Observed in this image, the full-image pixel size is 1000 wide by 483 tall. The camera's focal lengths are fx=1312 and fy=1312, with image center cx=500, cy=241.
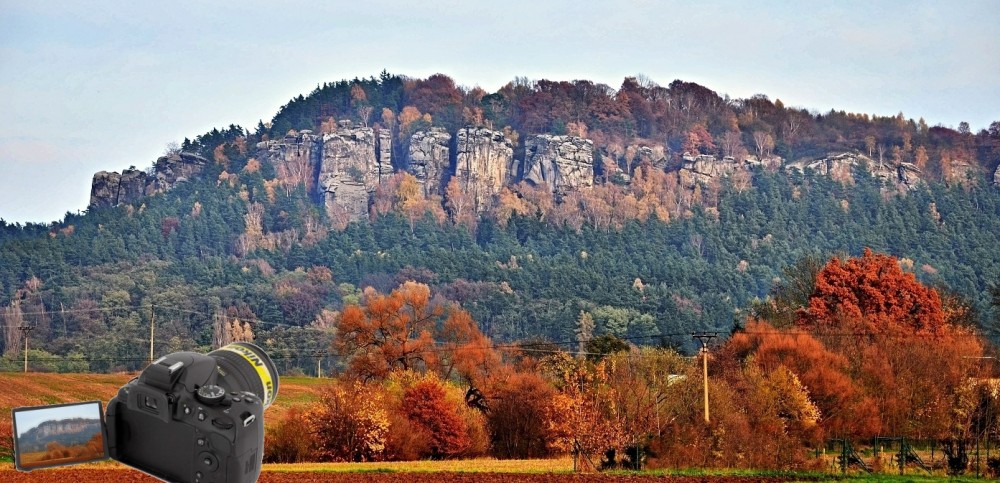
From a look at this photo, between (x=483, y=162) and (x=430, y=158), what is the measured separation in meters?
8.35

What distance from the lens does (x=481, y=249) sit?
161 m

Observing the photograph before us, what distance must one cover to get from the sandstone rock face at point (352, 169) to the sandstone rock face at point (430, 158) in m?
3.96

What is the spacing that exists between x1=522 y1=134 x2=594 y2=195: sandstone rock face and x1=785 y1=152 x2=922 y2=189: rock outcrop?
31.1m

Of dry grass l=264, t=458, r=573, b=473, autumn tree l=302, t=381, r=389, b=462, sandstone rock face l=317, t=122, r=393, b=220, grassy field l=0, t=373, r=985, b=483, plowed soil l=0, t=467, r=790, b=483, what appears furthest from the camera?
sandstone rock face l=317, t=122, r=393, b=220

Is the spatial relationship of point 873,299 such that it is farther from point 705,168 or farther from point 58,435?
point 705,168

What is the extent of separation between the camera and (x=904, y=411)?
48562 mm

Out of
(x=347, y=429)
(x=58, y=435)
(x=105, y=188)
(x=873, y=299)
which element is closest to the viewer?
(x=58, y=435)

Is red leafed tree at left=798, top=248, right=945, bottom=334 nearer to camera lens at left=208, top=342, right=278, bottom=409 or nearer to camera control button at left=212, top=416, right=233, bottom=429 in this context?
camera lens at left=208, top=342, right=278, bottom=409

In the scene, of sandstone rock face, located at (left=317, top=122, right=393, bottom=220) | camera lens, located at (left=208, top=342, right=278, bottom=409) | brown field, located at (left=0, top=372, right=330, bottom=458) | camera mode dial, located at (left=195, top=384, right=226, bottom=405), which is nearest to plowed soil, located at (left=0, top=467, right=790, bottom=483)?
brown field, located at (left=0, top=372, right=330, bottom=458)

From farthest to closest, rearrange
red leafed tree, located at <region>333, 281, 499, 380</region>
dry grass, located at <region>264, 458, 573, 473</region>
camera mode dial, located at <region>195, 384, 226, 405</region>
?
red leafed tree, located at <region>333, 281, 499, 380</region> < dry grass, located at <region>264, 458, 573, 473</region> < camera mode dial, located at <region>195, 384, 226, 405</region>

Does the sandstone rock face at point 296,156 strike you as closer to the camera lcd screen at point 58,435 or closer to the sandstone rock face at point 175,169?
the sandstone rock face at point 175,169

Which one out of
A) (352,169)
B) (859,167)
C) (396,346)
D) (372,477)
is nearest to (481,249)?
(352,169)

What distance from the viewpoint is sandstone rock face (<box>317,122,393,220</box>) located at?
183750 mm

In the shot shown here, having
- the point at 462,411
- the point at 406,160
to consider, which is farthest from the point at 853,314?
the point at 406,160
